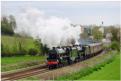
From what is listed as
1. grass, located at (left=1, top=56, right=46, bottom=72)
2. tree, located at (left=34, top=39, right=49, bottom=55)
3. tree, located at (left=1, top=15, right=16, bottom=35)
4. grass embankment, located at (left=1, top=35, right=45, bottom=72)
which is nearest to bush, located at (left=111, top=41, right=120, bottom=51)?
tree, located at (left=34, top=39, right=49, bottom=55)

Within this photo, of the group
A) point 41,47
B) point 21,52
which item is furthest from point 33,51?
point 21,52

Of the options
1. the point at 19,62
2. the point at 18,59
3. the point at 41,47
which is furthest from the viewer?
the point at 41,47

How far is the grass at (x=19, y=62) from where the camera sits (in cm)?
2074

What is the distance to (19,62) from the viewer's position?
2162 cm

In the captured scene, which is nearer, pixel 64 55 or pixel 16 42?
pixel 16 42

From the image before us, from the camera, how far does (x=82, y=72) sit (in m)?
19.5

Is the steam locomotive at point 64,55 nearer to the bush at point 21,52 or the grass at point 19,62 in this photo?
the grass at point 19,62

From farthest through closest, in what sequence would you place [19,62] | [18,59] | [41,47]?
1. [41,47]
2. [18,59]
3. [19,62]

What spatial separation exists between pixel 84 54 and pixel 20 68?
920 centimetres

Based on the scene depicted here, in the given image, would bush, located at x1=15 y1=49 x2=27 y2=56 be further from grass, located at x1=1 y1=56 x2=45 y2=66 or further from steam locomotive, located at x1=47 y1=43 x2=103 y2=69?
steam locomotive, located at x1=47 y1=43 x2=103 y2=69

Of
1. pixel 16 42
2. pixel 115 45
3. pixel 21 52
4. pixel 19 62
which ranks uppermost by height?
pixel 16 42

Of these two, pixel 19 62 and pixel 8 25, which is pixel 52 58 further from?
pixel 8 25

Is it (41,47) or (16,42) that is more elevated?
(16,42)

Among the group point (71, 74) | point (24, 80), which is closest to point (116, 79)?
point (71, 74)
